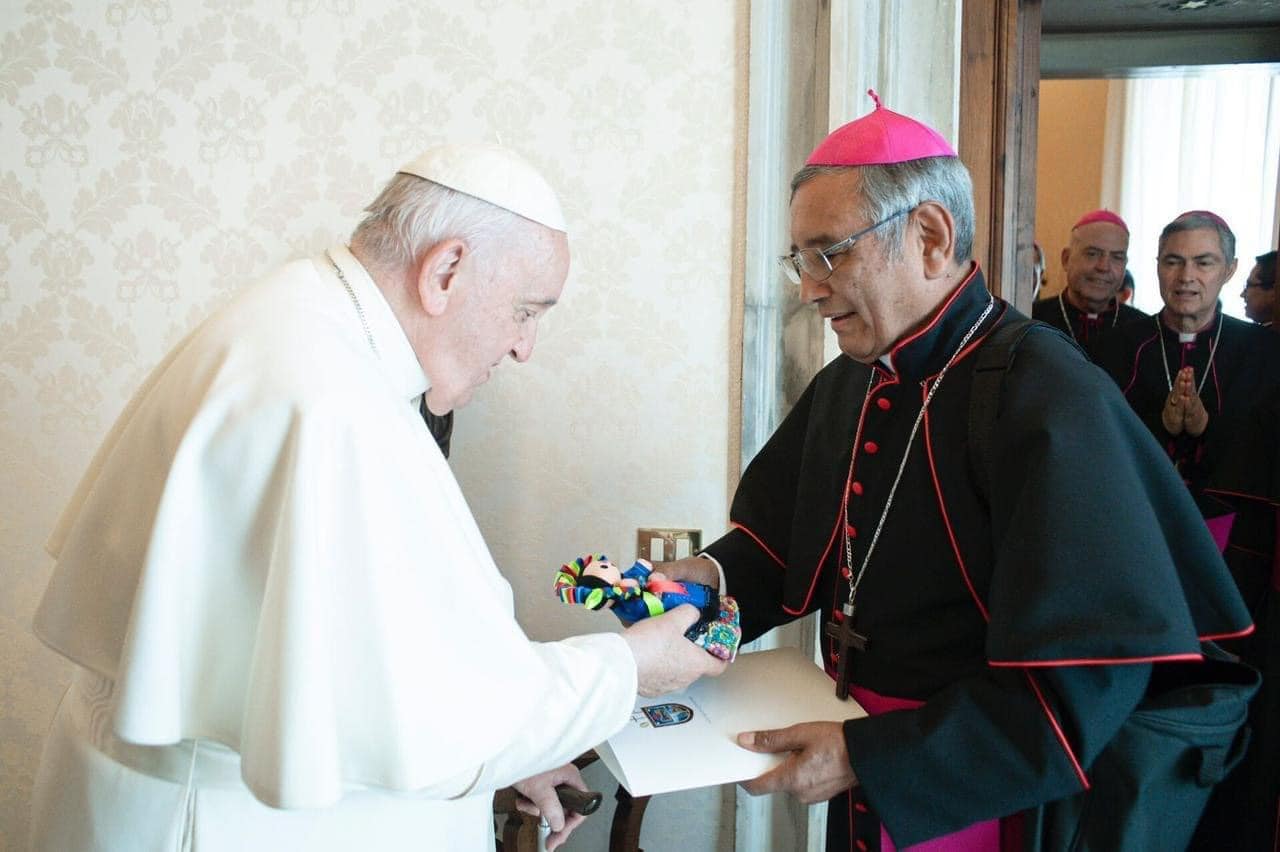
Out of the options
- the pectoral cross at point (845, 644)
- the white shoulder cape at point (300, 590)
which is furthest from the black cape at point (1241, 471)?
the white shoulder cape at point (300, 590)

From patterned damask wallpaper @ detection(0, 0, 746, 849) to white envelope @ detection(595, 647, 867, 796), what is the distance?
863 millimetres

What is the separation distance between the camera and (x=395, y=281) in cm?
160

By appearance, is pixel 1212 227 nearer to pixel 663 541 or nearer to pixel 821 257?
pixel 663 541

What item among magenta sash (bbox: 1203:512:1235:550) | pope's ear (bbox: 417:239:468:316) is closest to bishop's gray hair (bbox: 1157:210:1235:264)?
magenta sash (bbox: 1203:512:1235:550)

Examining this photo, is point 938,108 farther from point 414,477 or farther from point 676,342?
point 414,477

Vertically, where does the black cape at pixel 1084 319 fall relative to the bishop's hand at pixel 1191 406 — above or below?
above

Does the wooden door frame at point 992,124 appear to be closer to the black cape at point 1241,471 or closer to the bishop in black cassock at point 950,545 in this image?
the bishop in black cassock at point 950,545

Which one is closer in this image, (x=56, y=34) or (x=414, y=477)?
(x=414, y=477)

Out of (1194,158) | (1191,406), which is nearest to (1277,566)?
(1191,406)

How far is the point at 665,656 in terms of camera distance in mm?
1704

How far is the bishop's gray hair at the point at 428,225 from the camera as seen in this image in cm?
159

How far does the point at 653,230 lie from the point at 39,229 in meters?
1.56

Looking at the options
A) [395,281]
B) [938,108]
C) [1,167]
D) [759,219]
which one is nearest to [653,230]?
[759,219]

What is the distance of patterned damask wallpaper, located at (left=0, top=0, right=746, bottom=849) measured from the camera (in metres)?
2.61
